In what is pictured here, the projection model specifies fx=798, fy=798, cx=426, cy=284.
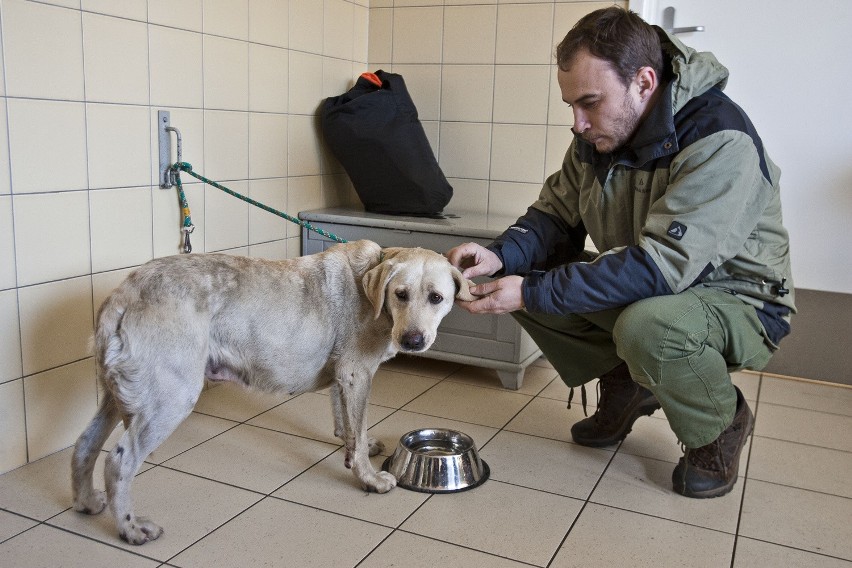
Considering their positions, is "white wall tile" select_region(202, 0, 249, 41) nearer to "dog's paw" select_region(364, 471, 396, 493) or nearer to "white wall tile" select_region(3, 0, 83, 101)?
"white wall tile" select_region(3, 0, 83, 101)

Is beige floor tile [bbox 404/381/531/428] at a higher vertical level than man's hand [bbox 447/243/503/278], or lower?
lower

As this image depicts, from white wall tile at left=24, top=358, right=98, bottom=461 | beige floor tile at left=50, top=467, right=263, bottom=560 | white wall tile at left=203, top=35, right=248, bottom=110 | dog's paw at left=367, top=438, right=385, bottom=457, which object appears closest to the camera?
beige floor tile at left=50, top=467, right=263, bottom=560

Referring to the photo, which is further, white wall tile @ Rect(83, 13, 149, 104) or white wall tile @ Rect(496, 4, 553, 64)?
white wall tile @ Rect(496, 4, 553, 64)

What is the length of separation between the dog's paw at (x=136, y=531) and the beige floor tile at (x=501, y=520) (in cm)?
64

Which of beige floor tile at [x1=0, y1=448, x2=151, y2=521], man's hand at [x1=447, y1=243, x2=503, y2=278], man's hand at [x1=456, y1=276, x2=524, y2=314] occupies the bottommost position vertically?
beige floor tile at [x1=0, y1=448, x2=151, y2=521]

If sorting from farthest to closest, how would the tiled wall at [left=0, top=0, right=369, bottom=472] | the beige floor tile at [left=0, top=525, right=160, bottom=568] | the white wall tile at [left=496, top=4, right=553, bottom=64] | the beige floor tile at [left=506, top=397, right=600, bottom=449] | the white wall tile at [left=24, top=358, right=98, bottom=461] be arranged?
the white wall tile at [left=496, top=4, right=553, bottom=64] < the beige floor tile at [left=506, top=397, right=600, bottom=449] < the white wall tile at [left=24, top=358, right=98, bottom=461] < the tiled wall at [left=0, top=0, right=369, bottom=472] < the beige floor tile at [left=0, top=525, right=160, bottom=568]

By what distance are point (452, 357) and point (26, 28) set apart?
1.98 meters

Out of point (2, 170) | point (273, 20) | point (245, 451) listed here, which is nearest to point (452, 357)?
point (245, 451)

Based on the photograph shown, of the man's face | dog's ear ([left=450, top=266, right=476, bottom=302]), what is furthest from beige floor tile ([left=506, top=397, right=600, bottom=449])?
the man's face

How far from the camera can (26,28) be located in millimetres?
2258

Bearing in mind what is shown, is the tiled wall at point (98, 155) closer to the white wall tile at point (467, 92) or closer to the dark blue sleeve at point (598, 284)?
the white wall tile at point (467, 92)

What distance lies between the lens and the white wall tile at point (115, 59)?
247 cm

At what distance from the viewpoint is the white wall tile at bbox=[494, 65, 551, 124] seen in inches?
145

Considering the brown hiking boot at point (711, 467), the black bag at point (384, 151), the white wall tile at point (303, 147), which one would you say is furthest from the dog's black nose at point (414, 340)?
the white wall tile at point (303, 147)
